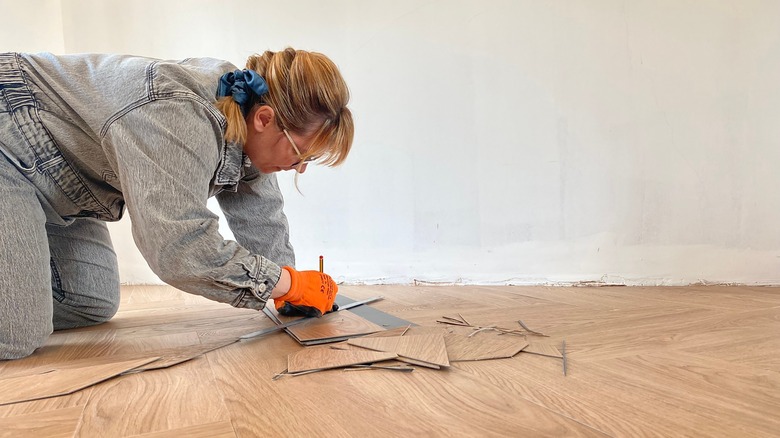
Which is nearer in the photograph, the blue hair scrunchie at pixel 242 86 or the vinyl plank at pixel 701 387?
the vinyl plank at pixel 701 387

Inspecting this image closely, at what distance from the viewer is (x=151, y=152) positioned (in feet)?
3.17

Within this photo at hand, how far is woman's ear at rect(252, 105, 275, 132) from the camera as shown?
1117 millimetres

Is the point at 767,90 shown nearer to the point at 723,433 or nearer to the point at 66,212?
the point at 723,433

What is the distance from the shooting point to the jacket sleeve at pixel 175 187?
3.16ft

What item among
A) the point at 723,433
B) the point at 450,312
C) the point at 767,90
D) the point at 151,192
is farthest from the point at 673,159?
the point at 151,192

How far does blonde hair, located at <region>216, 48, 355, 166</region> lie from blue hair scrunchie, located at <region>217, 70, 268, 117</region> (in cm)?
2

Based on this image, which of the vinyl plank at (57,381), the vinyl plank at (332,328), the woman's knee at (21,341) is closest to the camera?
→ the vinyl plank at (57,381)

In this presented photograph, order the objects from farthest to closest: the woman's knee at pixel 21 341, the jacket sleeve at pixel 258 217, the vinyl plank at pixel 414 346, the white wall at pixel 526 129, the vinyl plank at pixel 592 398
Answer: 1. the white wall at pixel 526 129
2. the jacket sleeve at pixel 258 217
3. the woman's knee at pixel 21 341
4. the vinyl plank at pixel 414 346
5. the vinyl plank at pixel 592 398

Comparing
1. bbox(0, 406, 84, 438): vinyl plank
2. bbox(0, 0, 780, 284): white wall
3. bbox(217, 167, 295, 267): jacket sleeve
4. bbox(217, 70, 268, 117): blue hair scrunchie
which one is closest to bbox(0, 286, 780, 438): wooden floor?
bbox(0, 406, 84, 438): vinyl plank

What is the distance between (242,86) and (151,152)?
0.79 ft

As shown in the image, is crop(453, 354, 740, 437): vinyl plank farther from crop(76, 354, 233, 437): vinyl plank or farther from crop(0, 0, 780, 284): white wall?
crop(0, 0, 780, 284): white wall

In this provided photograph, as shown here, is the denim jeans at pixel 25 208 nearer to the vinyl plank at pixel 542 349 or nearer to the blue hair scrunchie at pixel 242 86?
the blue hair scrunchie at pixel 242 86

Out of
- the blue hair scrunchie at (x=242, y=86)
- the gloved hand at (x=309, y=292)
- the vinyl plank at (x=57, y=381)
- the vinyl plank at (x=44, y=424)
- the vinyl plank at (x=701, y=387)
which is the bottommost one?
the vinyl plank at (x=701, y=387)

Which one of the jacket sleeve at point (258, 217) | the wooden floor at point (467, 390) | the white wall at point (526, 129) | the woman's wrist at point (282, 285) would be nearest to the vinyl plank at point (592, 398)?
the wooden floor at point (467, 390)
